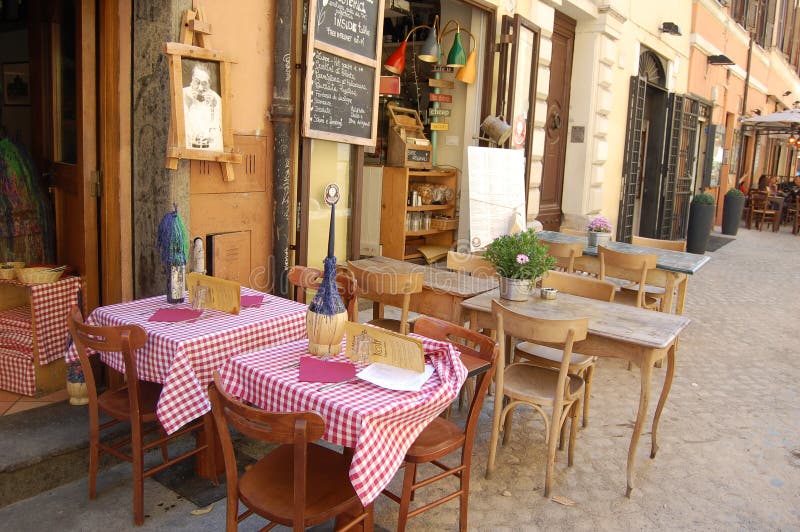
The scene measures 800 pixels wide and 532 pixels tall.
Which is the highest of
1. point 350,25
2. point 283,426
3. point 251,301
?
point 350,25

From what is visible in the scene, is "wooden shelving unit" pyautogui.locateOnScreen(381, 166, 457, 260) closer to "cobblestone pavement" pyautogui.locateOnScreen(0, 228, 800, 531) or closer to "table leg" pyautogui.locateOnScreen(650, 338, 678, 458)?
"cobblestone pavement" pyautogui.locateOnScreen(0, 228, 800, 531)

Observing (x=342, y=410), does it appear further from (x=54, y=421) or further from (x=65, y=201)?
(x=65, y=201)

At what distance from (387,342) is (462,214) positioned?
4.33 m

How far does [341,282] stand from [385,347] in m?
1.36

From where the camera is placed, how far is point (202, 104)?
387 centimetres

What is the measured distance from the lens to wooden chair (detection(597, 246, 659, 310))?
17.3 ft

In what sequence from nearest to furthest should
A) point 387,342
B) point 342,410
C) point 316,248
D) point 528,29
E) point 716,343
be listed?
point 342,410
point 387,342
point 316,248
point 716,343
point 528,29

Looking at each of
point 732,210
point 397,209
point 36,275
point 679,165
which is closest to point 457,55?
point 397,209

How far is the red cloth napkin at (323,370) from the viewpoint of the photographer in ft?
8.04

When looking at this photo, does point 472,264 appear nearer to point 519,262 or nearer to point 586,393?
point 519,262

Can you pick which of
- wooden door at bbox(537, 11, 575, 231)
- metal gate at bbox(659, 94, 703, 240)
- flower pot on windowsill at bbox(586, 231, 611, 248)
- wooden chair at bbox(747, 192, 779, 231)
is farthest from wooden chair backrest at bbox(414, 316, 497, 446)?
wooden chair at bbox(747, 192, 779, 231)

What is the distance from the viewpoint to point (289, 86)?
4453mm

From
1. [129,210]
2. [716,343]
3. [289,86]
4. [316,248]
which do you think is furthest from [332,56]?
[716,343]

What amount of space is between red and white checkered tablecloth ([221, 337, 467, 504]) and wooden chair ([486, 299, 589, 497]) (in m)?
0.78
